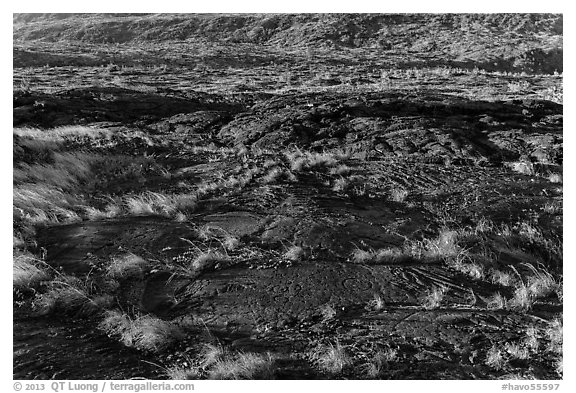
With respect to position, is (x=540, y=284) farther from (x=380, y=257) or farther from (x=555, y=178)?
(x=555, y=178)

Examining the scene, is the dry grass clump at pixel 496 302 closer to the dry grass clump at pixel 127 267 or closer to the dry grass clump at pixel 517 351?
the dry grass clump at pixel 517 351

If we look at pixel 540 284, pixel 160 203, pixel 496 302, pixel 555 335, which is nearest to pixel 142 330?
pixel 160 203

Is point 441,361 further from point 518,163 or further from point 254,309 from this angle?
point 518,163

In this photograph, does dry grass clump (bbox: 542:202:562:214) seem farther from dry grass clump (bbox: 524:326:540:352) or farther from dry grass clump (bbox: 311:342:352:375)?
dry grass clump (bbox: 311:342:352:375)

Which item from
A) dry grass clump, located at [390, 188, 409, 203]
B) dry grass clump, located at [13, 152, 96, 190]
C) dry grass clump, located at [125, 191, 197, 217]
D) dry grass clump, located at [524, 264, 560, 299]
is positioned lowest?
dry grass clump, located at [524, 264, 560, 299]

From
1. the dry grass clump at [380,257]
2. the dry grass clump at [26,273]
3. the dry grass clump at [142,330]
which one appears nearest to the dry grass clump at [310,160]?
the dry grass clump at [380,257]

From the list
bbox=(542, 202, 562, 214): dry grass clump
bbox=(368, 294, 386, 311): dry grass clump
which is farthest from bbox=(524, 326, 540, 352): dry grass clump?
bbox=(542, 202, 562, 214): dry grass clump
